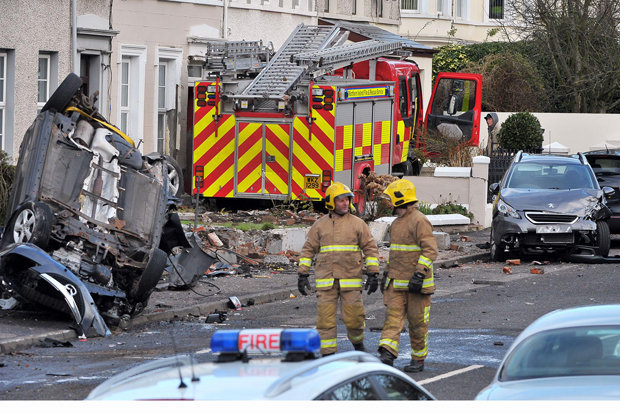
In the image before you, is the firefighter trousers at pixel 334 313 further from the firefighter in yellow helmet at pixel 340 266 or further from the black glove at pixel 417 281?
the black glove at pixel 417 281

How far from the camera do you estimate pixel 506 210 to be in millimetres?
19266

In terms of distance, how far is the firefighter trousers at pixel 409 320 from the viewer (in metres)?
10.2

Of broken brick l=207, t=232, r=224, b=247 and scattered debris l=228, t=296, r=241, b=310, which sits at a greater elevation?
broken brick l=207, t=232, r=224, b=247

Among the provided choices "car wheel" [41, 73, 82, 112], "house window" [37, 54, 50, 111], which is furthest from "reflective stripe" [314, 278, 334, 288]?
"house window" [37, 54, 50, 111]

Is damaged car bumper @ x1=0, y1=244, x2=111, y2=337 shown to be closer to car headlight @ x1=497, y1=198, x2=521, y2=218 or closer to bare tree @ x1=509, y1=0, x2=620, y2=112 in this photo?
car headlight @ x1=497, y1=198, x2=521, y2=218

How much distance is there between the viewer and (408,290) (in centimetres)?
1035

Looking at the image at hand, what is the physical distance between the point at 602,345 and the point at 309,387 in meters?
2.86

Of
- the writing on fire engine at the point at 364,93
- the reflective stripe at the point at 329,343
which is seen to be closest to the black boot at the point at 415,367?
the reflective stripe at the point at 329,343

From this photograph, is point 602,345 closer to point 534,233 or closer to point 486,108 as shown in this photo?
point 534,233

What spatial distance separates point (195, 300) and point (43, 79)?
8.15m

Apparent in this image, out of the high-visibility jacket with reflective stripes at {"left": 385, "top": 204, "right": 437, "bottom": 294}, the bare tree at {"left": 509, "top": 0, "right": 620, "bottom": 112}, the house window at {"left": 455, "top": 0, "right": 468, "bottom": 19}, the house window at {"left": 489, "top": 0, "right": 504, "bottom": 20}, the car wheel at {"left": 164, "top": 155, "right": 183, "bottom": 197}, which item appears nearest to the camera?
the high-visibility jacket with reflective stripes at {"left": 385, "top": 204, "right": 437, "bottom": 294}

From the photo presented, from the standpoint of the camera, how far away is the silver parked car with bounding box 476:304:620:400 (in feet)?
21.1

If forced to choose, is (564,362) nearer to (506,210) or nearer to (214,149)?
(506,210)

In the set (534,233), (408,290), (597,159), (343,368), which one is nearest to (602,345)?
(343,368)
